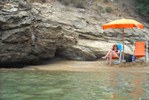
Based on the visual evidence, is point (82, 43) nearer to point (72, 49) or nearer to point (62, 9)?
point (72, 49)

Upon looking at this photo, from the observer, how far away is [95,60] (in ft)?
66.8

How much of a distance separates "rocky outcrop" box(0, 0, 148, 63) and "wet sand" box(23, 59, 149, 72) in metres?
0.69

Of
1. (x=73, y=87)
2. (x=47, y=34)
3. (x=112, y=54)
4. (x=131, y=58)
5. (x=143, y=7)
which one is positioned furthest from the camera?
(x=143, y=7)

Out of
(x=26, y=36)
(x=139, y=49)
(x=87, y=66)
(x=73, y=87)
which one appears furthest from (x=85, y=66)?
(x=73, y=87)

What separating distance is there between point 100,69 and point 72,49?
123 inches

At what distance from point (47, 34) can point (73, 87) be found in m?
7.70

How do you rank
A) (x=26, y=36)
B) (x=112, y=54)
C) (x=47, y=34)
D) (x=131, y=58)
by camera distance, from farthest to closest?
(x=131, y=58)
(x=112, y=54)
(x=47, y=34)
(x=26, y=36)

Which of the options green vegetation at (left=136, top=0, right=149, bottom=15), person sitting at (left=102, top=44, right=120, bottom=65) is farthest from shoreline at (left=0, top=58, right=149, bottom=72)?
green vegetation at (left=136, top=0, right=149, bottom=15)

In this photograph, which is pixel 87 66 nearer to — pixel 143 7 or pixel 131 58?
pixel 131 58

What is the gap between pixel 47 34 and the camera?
1883 cm

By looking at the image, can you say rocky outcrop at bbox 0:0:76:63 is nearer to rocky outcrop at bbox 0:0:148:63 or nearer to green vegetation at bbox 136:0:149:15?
rocky outcrop at bbox 0:0:148:63

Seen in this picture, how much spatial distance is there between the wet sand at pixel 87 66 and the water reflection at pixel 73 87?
255 cm

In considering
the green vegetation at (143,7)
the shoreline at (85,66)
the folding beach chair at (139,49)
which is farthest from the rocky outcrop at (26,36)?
the green vegetation at (143,7)

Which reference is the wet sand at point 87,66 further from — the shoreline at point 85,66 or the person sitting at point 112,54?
the person sitting at point 112,54
